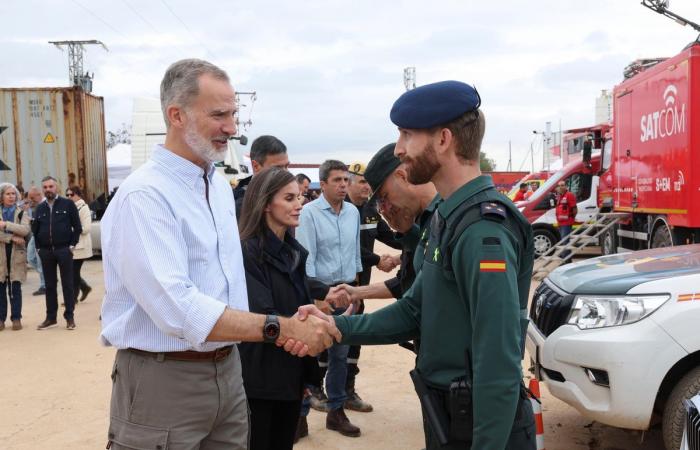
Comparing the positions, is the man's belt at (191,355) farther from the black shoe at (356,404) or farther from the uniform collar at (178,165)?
the black shoe at (356,404)

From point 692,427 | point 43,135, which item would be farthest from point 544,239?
point 692,427

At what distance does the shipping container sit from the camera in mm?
14656

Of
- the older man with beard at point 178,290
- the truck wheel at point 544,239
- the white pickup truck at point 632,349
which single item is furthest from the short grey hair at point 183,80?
the truck wheel at point 544,239

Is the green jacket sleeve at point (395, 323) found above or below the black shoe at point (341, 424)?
above

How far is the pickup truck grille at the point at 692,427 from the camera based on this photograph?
9.63 feet

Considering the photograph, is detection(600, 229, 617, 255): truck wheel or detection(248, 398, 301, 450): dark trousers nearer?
detection(248, 398, 301, 450): dark trousers

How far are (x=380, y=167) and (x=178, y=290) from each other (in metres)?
1.64

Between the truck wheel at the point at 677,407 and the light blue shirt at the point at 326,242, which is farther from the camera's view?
the light blue shirt at the point at 326,242

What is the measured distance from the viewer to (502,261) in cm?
191

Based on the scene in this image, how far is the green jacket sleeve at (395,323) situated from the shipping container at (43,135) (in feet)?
43.8

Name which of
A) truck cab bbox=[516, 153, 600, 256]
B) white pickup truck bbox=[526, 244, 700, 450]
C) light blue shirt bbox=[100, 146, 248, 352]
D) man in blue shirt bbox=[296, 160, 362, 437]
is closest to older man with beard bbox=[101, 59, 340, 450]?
light blue shirt bbox=[100, 146, 248, 352]

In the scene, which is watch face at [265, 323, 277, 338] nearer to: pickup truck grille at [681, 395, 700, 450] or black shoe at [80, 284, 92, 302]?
pickup truck grille at [681, 395, 700, 450]

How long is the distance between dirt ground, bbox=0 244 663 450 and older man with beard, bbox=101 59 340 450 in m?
2.59

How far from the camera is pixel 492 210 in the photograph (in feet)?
6.55
